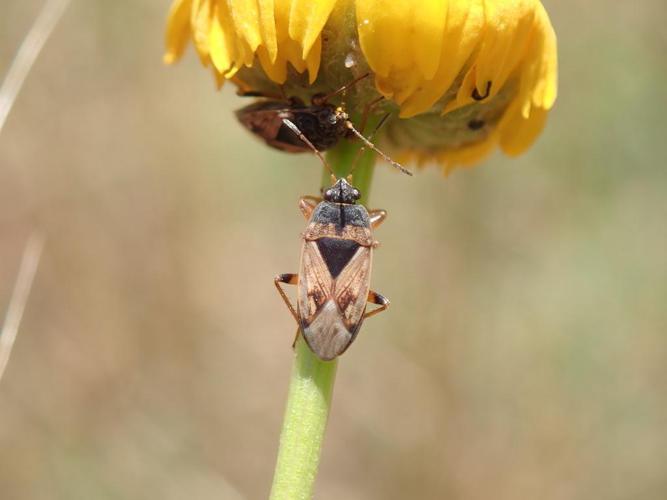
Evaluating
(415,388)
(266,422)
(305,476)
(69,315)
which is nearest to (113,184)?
(69,315)

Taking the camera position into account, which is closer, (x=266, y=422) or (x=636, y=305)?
(x=636, y=305)

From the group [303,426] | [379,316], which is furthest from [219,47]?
[379,316]

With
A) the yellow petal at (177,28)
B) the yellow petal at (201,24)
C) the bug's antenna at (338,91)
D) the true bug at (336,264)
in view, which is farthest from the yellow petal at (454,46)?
the yellow petal at (177,28)

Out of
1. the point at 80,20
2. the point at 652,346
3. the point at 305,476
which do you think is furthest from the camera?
the point at 80,20

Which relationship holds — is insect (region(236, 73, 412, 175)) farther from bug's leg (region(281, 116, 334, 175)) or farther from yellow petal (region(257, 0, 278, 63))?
yellow petal (region(257, 0, 278, 63))

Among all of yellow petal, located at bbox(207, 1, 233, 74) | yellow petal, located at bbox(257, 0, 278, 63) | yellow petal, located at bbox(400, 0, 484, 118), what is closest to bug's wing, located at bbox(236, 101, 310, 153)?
yellow petal, located at bbox(207, 1, 233, 74)

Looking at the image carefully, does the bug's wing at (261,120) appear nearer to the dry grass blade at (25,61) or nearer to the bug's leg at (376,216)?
the bug's leg at (376,216)

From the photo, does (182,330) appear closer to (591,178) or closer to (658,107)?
(591,178)

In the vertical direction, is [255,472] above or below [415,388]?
below
